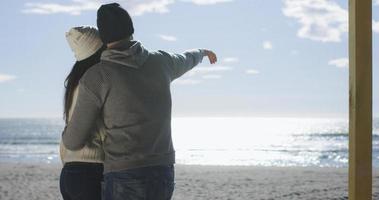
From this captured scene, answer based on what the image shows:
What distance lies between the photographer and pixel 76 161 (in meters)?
2.03

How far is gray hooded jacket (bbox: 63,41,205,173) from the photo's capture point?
1.96 meters

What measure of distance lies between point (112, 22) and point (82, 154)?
0.47 meters

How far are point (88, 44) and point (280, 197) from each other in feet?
23.2

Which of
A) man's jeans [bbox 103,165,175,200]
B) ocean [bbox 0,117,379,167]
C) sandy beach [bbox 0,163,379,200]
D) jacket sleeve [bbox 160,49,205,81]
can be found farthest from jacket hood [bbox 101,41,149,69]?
ocean [bbox 0,117,379,167]

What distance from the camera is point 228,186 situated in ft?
33.4

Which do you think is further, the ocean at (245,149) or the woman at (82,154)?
the ocean at (245,149)

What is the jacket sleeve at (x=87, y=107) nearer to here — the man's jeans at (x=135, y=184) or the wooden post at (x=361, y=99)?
the man's jeans at (x=135, y=184)

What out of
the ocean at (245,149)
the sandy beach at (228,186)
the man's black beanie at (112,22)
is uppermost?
the man's black beanie at (112,22)

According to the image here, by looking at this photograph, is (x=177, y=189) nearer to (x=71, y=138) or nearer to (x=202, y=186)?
(x=202, y=186)

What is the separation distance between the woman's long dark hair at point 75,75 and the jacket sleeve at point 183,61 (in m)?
0.25

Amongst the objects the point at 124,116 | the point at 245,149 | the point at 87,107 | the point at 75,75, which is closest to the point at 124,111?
the point at 124,116

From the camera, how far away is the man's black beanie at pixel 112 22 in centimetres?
200

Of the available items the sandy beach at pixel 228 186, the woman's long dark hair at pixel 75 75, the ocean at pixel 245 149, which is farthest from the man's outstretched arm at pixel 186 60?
the ocean at pixel 245 149

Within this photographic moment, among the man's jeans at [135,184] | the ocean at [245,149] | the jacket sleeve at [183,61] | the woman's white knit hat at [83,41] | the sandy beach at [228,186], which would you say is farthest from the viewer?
the ocean at [245,149]
